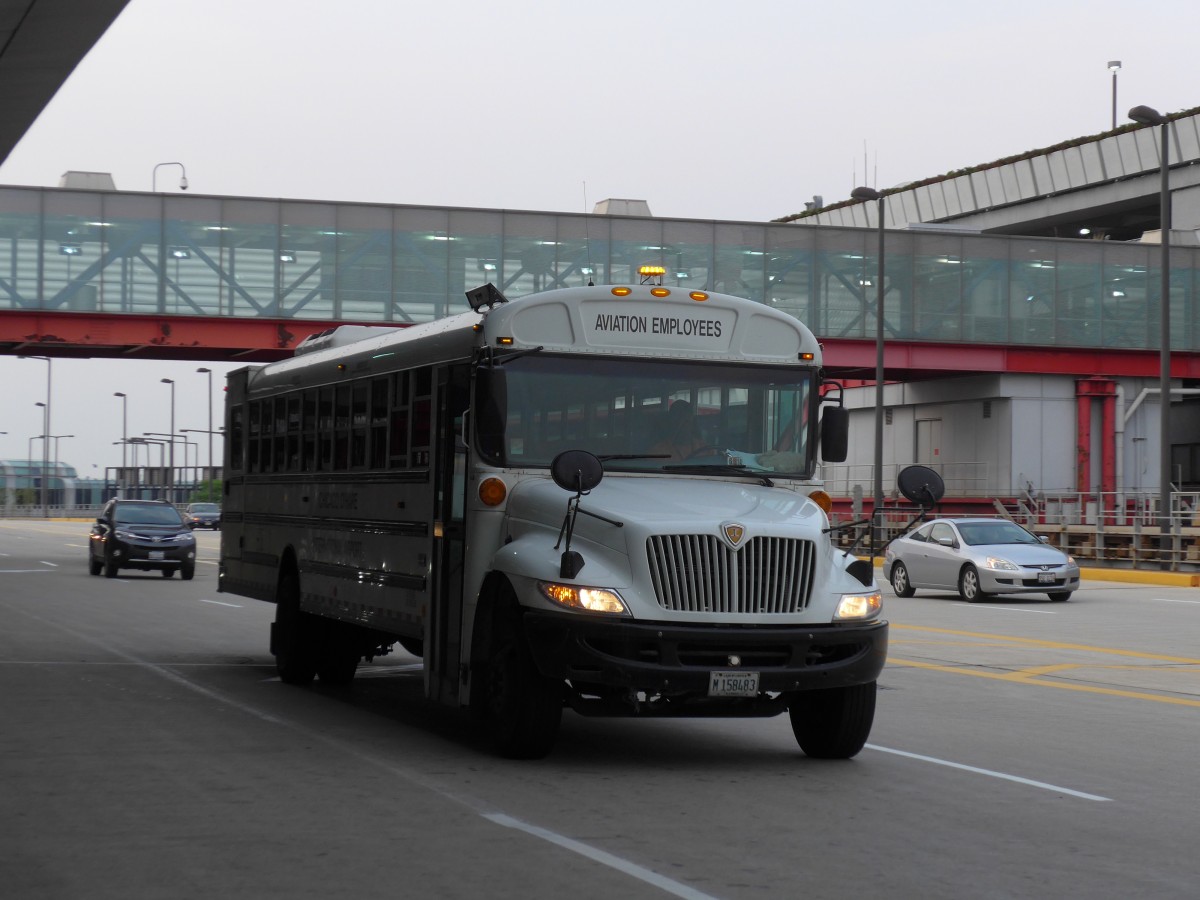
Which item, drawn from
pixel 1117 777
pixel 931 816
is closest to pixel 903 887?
pixel 931 816

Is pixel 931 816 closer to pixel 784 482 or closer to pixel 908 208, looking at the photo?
pixel 784 482

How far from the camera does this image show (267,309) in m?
53.2

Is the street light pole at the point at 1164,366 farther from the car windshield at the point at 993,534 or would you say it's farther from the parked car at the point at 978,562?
the parked car at the point at 978,562

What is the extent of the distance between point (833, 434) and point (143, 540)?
92.2ft

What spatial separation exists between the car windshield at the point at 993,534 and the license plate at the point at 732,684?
21.0 metres

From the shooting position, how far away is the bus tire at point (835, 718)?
10430 millimetres

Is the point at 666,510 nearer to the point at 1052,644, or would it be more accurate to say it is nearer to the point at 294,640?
the point at 294,640

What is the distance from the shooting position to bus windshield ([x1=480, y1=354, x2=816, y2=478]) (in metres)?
10.7

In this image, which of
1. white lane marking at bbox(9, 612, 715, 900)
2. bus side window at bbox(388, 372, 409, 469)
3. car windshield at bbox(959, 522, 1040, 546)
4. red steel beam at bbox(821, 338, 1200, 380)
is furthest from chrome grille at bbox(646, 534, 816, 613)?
red steel beam at bbox(821, 338, 1200, 380)

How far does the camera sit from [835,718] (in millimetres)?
10477

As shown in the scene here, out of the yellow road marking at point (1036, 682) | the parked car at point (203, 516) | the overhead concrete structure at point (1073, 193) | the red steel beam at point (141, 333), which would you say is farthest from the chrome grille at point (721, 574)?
the parked car at point (203, 516)

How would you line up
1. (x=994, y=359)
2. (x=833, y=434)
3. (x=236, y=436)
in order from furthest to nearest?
(x=994, y=359), (x=236, y=436), (x=833, y=434)

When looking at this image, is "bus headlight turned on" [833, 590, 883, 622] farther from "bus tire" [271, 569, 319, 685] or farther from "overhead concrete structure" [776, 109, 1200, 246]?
"overhead concrete structure" [776, 109, 1200, 246]

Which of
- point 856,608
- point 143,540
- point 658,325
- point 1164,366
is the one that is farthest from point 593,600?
point 1164,366
